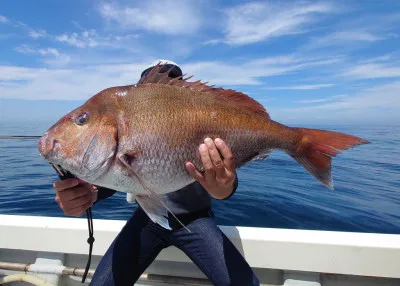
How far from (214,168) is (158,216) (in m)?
0.47

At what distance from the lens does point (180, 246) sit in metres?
2.59

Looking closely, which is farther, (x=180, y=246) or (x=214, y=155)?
(x=180, y=246)

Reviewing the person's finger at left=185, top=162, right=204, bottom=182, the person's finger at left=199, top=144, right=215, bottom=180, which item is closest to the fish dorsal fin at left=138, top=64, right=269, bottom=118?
the person's finger at left=199, top=144, right=215, bottom=180

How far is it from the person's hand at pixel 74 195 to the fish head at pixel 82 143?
14.8 inches

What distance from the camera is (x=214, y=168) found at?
6.40 feet

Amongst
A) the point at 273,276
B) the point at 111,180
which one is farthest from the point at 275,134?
the point at 273,276

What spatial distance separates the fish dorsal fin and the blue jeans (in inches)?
46.3

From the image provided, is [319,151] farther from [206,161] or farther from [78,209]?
[78,209]

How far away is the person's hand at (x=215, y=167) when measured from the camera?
1.84 m

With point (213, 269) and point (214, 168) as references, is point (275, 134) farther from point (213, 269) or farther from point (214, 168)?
point (213, 269)

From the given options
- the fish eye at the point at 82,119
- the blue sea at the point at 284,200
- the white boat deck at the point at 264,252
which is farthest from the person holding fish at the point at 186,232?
the blue sea at the point at 284,200

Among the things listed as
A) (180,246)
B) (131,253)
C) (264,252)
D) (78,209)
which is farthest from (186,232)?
(78,209)

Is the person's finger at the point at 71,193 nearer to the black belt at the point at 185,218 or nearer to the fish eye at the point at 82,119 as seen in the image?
the fish eye at the point at 82,119

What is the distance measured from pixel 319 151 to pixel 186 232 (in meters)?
1.32
